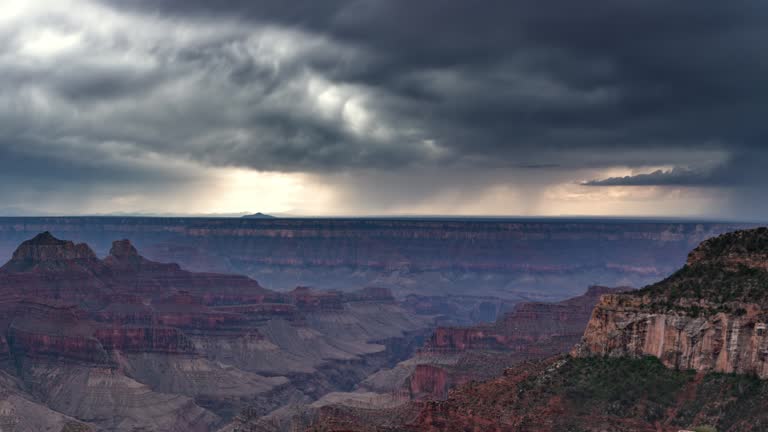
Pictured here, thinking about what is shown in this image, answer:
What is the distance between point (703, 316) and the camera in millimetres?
64875

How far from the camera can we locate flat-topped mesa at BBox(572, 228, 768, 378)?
62575mm

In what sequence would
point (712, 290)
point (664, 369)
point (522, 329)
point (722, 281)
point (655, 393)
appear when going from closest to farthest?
point (655, 393), point (664, 369), point (712, 290), point (722, 281), point (522, 329)

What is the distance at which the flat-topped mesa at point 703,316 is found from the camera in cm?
6258

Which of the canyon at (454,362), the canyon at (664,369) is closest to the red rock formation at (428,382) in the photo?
the canyon at (454,362)

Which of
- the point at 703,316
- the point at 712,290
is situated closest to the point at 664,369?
the point at 703,316

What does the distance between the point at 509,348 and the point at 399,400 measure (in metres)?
39.4

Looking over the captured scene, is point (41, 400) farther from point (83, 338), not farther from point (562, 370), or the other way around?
point (562, 370)

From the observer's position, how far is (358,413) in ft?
365

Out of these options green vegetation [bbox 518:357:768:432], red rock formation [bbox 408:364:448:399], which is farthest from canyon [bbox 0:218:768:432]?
red rock formation [bbox 408:364:448:399]

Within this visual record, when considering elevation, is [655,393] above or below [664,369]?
below

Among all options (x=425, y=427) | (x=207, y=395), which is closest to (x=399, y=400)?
(x=207, y=395)

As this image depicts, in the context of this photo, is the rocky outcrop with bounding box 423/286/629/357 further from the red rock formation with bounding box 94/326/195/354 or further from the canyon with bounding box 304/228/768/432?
the canyon with bounding box 304/228/768/432

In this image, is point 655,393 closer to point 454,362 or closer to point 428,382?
point 428,382

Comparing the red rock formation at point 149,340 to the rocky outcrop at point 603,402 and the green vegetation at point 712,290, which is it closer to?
the rocky outcrop at point 603,402
